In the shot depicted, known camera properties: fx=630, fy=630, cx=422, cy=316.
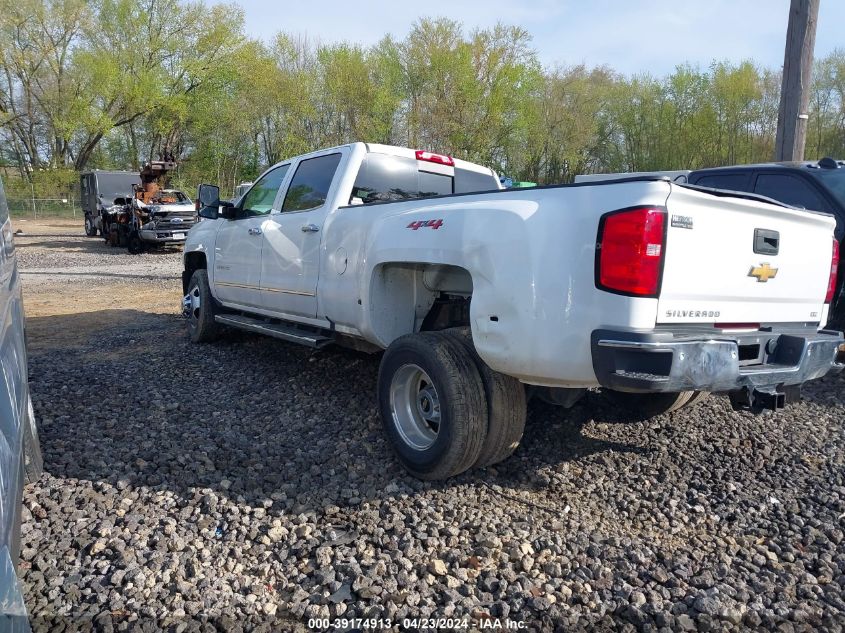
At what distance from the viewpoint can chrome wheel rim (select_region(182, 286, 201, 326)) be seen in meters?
6.79

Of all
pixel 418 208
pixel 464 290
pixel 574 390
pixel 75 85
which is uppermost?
pixel 75 85

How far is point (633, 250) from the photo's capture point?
2.66 meters

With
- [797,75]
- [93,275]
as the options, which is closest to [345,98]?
[93,275]

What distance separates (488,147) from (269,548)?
3499 centimetres

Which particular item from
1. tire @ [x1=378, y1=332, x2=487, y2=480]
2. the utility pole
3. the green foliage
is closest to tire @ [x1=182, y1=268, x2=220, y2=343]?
tire @ [x1=378, y1=332, x2=487, y2=480]

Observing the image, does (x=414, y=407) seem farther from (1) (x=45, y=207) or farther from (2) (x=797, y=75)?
(1) (x=45, y=207)

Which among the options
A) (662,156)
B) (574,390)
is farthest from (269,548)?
(662,156)

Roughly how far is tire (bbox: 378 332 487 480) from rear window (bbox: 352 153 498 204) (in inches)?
59.8

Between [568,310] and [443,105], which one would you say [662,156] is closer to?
[443,105]

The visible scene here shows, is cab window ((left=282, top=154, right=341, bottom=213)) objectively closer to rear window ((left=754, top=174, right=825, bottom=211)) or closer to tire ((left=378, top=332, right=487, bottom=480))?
tire ((left=378, top=332, right=487, bottom=480))

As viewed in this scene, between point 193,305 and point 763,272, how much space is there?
5.60 meters

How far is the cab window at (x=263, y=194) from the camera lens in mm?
5645

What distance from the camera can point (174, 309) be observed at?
9.20 meters

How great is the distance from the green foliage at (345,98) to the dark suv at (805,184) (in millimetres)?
28424
